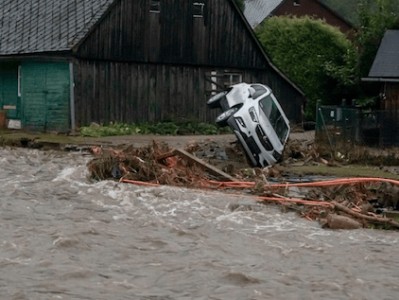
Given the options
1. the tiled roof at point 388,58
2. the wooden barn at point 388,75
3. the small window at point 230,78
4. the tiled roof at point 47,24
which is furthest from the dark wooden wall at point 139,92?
the wooden barn at point 388,75

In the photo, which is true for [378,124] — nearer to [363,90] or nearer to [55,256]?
[363,90]

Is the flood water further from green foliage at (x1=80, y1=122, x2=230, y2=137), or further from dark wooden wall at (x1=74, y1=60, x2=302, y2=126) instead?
dark wooden wall at (x1=74, y1=60, x2=302, y2=126)

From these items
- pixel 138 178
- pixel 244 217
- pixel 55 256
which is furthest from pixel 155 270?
pixel 138 178

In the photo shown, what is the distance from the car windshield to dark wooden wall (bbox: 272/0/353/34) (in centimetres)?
4849

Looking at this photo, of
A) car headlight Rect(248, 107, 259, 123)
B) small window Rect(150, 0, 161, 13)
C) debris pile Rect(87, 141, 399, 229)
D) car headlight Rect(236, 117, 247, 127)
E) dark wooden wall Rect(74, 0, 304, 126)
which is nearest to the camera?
debris pile Rect(87, 141, 399, 229)

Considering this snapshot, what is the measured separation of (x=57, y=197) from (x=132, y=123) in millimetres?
16508

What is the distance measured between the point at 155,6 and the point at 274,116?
40.8ft

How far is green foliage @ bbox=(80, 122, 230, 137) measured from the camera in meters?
32.0

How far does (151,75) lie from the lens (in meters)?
35.2

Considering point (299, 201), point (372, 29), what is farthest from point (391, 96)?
point (299, 201)

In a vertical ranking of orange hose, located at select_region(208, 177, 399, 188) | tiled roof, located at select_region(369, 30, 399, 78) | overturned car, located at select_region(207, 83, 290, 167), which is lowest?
orange hose, located at select_region(208, 177, 399, 188)

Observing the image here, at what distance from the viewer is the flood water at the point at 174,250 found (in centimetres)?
1123

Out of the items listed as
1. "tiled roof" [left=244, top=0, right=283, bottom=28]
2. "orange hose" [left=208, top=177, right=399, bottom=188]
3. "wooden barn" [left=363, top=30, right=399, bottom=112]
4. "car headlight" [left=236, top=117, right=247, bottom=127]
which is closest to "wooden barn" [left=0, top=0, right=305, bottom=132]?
"wooden barn" [left=363, top=30, right=399, bottom=112]

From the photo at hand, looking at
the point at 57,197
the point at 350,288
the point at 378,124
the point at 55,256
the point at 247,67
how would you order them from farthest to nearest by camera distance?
the point at 247,67 → the point at 378,124 → the point at 57,197 → the point at 55,256 → the point at 350,288
